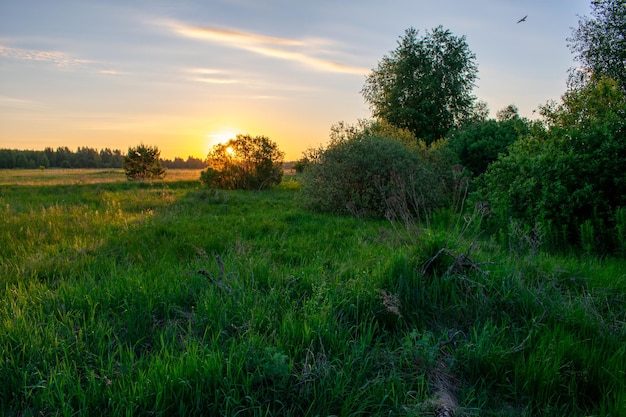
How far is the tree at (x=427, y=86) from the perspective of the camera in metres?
31.2

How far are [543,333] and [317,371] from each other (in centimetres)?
224

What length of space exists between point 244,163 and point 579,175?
20574 millimetres

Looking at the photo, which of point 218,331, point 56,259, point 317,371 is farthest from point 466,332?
point 56,259

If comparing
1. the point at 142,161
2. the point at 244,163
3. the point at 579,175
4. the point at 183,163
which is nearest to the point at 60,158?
the point at 183,163

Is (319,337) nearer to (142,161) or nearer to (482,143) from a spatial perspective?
(482,143)

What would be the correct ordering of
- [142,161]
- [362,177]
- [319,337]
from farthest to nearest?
[142,161] → [362,177] → [319,337]

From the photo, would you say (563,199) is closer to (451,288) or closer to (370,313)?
(451,288)

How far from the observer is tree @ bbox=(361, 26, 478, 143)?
3123cm

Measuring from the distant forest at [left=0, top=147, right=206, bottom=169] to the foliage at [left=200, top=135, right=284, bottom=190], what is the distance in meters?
83.5

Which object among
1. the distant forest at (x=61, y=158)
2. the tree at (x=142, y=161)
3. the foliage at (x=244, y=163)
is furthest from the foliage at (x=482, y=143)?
the distant forest at (x=61, y=158)

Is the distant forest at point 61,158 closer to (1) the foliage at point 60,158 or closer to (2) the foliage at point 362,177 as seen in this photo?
(1) the foliage at point 60,158

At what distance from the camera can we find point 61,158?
400 ft

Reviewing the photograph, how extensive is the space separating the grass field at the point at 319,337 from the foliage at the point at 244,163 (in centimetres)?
1986

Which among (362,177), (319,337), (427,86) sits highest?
(427,86)
